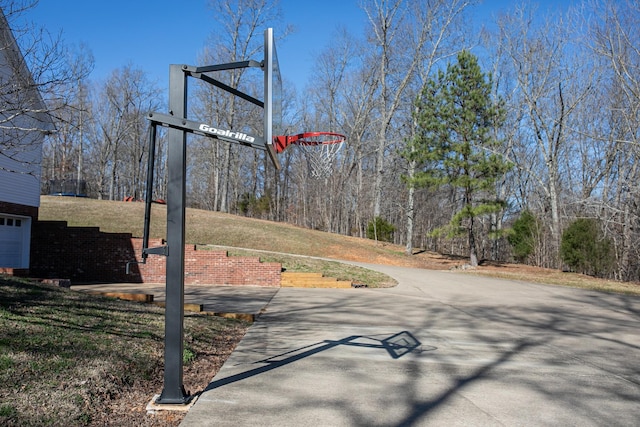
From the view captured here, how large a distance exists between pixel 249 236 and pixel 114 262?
889 centimetres

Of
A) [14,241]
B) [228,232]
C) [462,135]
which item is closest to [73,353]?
[14,241]

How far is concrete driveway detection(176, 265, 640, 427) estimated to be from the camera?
481cm

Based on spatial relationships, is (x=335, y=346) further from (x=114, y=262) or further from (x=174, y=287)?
(x=114, y=262)

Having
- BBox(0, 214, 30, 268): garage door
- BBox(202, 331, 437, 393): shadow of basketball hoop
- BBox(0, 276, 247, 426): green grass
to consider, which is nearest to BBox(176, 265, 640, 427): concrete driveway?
BBox(202, 331, 437, 393): shadow of basketball hoop

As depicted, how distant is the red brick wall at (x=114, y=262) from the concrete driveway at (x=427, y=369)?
199 inches

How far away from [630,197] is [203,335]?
21.7 meters

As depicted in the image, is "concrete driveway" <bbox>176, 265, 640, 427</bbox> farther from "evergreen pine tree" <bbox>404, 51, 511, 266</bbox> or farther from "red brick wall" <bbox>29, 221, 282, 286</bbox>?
"evergreen pine tree" <bbox>404, 51, 511, 266</bbox>

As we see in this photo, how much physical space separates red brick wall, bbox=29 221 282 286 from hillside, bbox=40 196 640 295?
5177 mm

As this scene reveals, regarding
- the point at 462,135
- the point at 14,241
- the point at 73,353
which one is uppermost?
the point at 462,135

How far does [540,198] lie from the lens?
3700 centimetres

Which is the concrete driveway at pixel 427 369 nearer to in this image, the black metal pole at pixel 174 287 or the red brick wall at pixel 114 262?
the black metal pole at pixel 174 287

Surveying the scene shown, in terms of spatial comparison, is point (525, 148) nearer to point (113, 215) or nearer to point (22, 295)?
point (113, 215)

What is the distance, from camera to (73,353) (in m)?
5.28

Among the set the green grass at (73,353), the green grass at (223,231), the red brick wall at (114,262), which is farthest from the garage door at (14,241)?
the green grass at (73,353)
